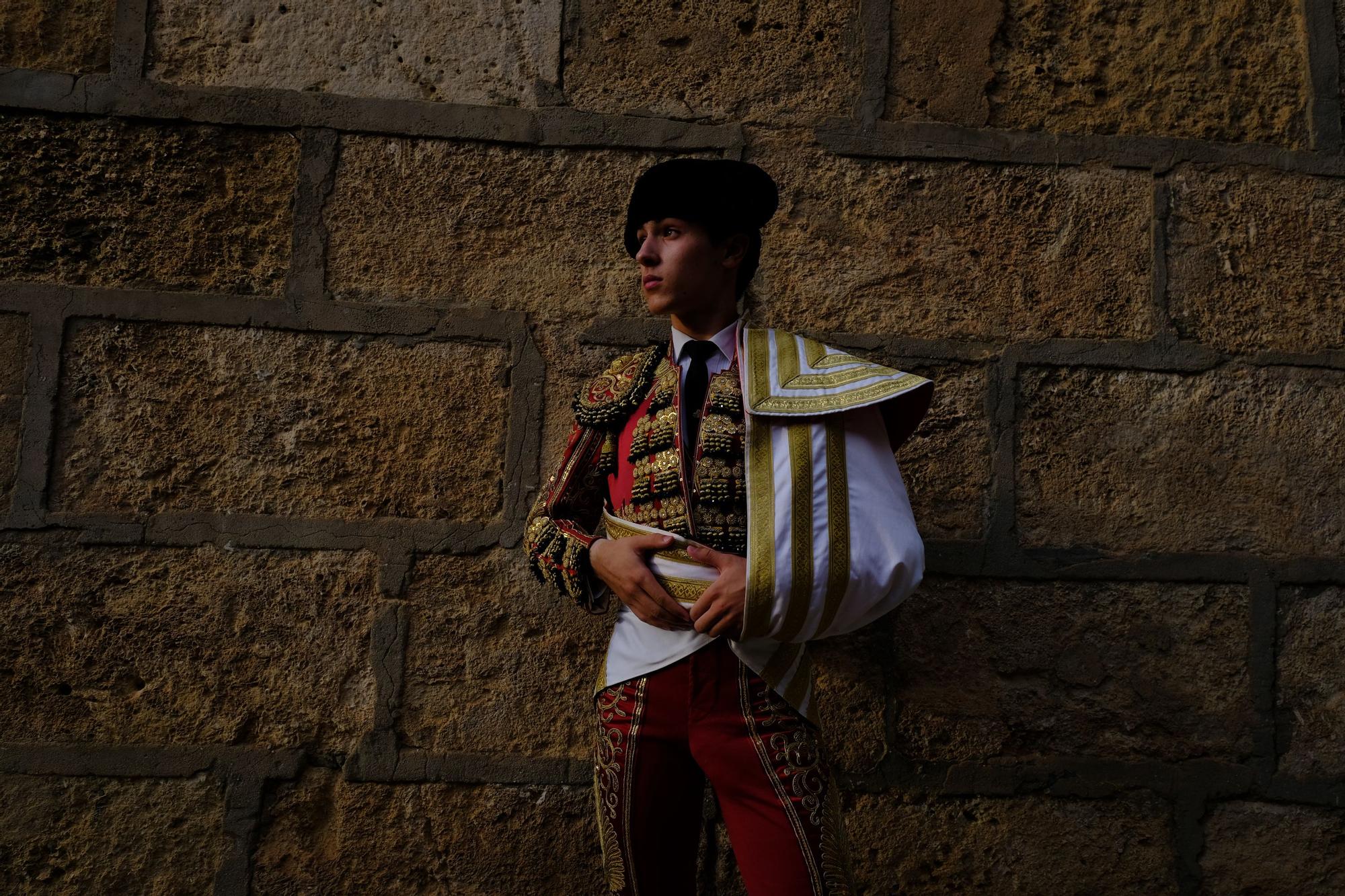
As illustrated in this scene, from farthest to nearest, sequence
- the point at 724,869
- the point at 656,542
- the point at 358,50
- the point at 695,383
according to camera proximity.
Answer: the point at 358,50 < the point at 724,869 < the point at 695,383 < the point at 656,542

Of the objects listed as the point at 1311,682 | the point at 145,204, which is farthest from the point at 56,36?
the point at 1311,682

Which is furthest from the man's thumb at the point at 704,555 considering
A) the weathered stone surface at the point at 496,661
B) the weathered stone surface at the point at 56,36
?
the weathered stone surface at the point at 56,36

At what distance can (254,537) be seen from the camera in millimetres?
2408

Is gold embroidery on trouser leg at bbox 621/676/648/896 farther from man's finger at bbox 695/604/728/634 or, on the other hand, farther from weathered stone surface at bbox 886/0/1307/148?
weathered stone surface at bbox 886/0/1307/148

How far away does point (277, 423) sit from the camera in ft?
8.02

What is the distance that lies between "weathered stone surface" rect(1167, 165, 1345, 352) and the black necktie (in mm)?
1318

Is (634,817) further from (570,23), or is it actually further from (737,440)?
(570,23)

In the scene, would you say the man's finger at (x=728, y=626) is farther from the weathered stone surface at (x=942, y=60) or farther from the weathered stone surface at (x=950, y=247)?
the weathered stone surface at (x=942, y=60)

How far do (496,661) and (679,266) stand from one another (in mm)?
1087

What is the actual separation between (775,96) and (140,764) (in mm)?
2158

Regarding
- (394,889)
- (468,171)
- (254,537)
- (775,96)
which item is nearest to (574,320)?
(468,171)

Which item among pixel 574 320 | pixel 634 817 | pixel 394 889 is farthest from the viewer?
pixel 574 320

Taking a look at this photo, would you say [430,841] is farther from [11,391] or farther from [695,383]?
[11,391]

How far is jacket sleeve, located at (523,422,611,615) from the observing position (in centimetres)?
183
